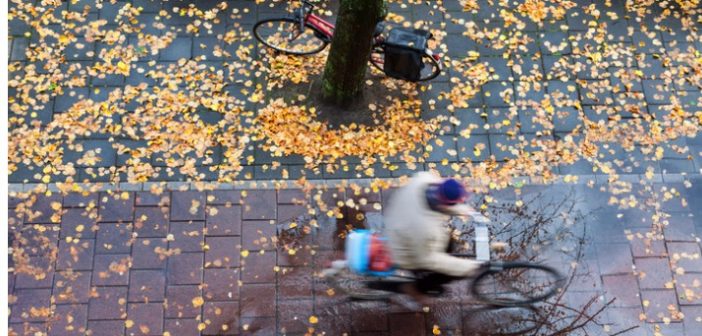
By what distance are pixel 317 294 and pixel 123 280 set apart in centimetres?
201

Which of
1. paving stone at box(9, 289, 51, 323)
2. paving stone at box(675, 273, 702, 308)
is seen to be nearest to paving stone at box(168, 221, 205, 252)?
paving stone at box(9, 289, 51, 323)

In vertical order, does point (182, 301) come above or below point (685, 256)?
below

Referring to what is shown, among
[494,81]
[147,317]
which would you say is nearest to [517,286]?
[494,81]

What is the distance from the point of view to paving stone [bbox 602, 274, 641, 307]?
669 cm

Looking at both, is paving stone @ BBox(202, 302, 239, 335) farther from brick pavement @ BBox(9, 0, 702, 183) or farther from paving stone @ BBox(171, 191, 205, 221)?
brick pavement @ BBox(9, 0, 702, 183)

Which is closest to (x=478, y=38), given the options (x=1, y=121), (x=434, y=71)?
(x=434, y=71)

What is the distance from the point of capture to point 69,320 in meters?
6.45

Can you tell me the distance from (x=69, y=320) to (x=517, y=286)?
4.58 m

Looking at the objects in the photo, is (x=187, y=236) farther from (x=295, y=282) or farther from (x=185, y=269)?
(x=295, y=282)

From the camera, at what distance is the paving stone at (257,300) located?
6516mm

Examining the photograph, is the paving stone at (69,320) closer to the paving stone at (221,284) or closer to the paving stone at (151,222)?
the paving stone at (151,222)

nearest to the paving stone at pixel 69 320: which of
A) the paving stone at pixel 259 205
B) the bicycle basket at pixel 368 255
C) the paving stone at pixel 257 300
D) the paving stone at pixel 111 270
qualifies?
the paving stone at pixel 111 270

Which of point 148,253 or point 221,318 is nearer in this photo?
point 221,318

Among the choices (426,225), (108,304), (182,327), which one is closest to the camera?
(426,225)
